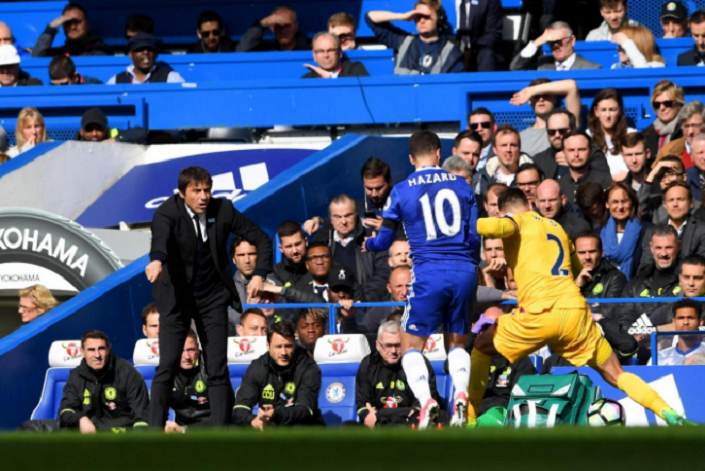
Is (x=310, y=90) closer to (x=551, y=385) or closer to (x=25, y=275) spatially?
(x=25, y=275)

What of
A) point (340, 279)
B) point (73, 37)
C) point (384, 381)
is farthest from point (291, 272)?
point (73, 37)

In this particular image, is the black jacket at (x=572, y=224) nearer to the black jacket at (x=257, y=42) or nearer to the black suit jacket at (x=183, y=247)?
the black suit jacket at (x=183, y=247)

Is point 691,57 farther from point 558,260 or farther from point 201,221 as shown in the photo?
point 201,221

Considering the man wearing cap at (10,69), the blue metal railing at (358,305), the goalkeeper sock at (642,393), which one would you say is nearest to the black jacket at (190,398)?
the blue metal railing at (358,305)

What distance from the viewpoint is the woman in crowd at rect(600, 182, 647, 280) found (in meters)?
10.3

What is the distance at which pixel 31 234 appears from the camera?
1095 centimetres

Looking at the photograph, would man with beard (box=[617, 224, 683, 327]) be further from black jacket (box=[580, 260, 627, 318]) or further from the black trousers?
the black trousers

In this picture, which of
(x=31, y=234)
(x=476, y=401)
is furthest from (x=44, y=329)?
(x=476, y=401)

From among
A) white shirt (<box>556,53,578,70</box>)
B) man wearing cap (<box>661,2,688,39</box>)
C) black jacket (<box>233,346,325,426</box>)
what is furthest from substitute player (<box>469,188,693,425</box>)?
man wearing cap (<box>661,2,688,39</box>)

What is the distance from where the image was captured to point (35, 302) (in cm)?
1035

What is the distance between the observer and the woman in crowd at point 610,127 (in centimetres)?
1166

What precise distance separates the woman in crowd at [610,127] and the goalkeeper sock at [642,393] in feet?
13.6

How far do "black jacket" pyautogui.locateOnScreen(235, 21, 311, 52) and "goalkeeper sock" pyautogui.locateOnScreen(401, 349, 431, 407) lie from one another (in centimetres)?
855

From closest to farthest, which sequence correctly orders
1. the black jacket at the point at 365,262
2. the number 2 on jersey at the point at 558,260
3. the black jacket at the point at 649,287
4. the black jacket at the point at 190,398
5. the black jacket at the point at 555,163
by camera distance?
1. the number 2 on jersey at the point at 558,260
2. the black jacket at the point at 190,398
3. the black jacket at the point at 649,287
4. the black jacket at the point at 365,262
5. the black jacket at the point at 555,163
